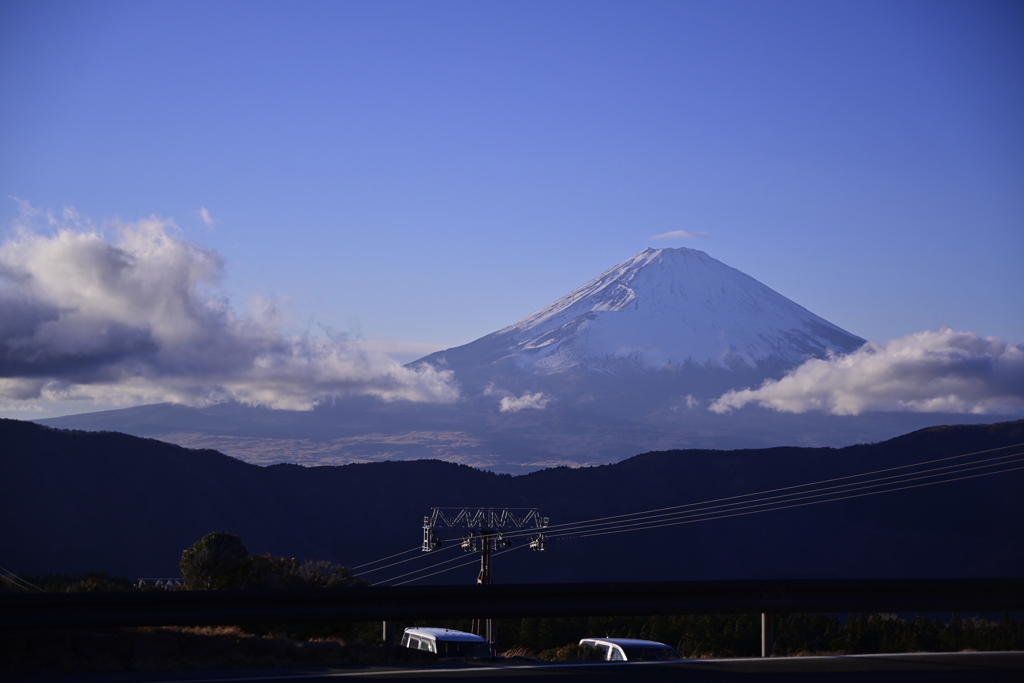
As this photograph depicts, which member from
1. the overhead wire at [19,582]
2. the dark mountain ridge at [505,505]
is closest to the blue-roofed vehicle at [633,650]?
the overhead wire at [19,582]

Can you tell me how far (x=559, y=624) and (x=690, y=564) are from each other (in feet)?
279

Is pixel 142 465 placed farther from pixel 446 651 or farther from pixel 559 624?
pixel 446 651

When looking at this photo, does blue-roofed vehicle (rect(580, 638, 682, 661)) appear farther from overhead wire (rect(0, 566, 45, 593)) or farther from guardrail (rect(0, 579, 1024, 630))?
overhead wire (rect(0, 566, 45, 593))

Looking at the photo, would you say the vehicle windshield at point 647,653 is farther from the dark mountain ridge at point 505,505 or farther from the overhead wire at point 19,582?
the dark mountain ridge at point 505,505

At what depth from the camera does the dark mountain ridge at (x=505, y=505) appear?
113 meters

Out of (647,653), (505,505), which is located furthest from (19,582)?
(505,505)

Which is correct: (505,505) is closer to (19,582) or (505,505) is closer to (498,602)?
(19,582)

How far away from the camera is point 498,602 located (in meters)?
9.33

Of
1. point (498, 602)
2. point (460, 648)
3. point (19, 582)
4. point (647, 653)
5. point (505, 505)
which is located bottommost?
point (19, 582)

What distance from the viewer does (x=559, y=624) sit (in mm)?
44938

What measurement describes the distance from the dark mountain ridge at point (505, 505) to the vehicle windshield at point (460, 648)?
3795 inches

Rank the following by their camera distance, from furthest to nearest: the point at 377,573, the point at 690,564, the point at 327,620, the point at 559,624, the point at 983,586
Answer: the point at 690,564, the point at 377,573, the point at 559,624, the point at 983,586, the point at 327,620

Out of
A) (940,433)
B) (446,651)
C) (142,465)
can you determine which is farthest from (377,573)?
(446,651)

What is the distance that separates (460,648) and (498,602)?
603cm
